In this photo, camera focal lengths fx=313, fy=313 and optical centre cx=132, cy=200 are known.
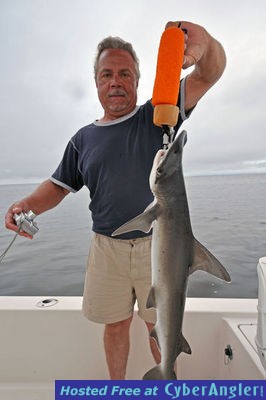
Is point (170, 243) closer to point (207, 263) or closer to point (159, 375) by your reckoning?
point (207, 263)

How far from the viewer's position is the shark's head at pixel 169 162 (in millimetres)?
1336

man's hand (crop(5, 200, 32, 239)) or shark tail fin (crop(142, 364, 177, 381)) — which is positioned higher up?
man's hand (crop(5, 200, 32, 239))

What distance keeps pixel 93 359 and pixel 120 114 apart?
79.3 inches

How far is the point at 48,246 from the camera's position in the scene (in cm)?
711

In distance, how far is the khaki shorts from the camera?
210 cm

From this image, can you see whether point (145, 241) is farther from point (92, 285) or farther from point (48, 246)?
point (48, 246)

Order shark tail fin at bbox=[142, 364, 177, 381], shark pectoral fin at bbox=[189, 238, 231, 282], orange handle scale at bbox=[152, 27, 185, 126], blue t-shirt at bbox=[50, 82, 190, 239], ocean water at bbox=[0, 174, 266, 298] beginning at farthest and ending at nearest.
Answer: ocean water at bbox=[0, 174, 266, 298] < blue t-shirt at bbox=[50, 82, 190, 239] < shark tail fin at bbox=[142, 364, 177, 381] < shark pectoral fin at bbox=[189, 238, 231, 282] < orange handle scale at bbox=[152, 27, 185, 126]

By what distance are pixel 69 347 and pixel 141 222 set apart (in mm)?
1779

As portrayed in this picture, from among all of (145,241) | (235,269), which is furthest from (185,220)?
(235,269)

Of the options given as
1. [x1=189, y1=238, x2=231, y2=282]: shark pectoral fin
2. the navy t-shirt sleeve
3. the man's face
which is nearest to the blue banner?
[x1=189, y1=238, x2=231, y2=282]: shark pectoral fin

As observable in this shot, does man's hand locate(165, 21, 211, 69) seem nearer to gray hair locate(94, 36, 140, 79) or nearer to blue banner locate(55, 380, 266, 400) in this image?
gray hair locate(94, 36, 140, 79)

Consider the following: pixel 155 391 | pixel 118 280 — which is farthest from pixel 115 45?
pixel 155 391

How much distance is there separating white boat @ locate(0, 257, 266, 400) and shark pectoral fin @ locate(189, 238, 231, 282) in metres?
1.25

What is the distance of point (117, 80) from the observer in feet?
7.12
